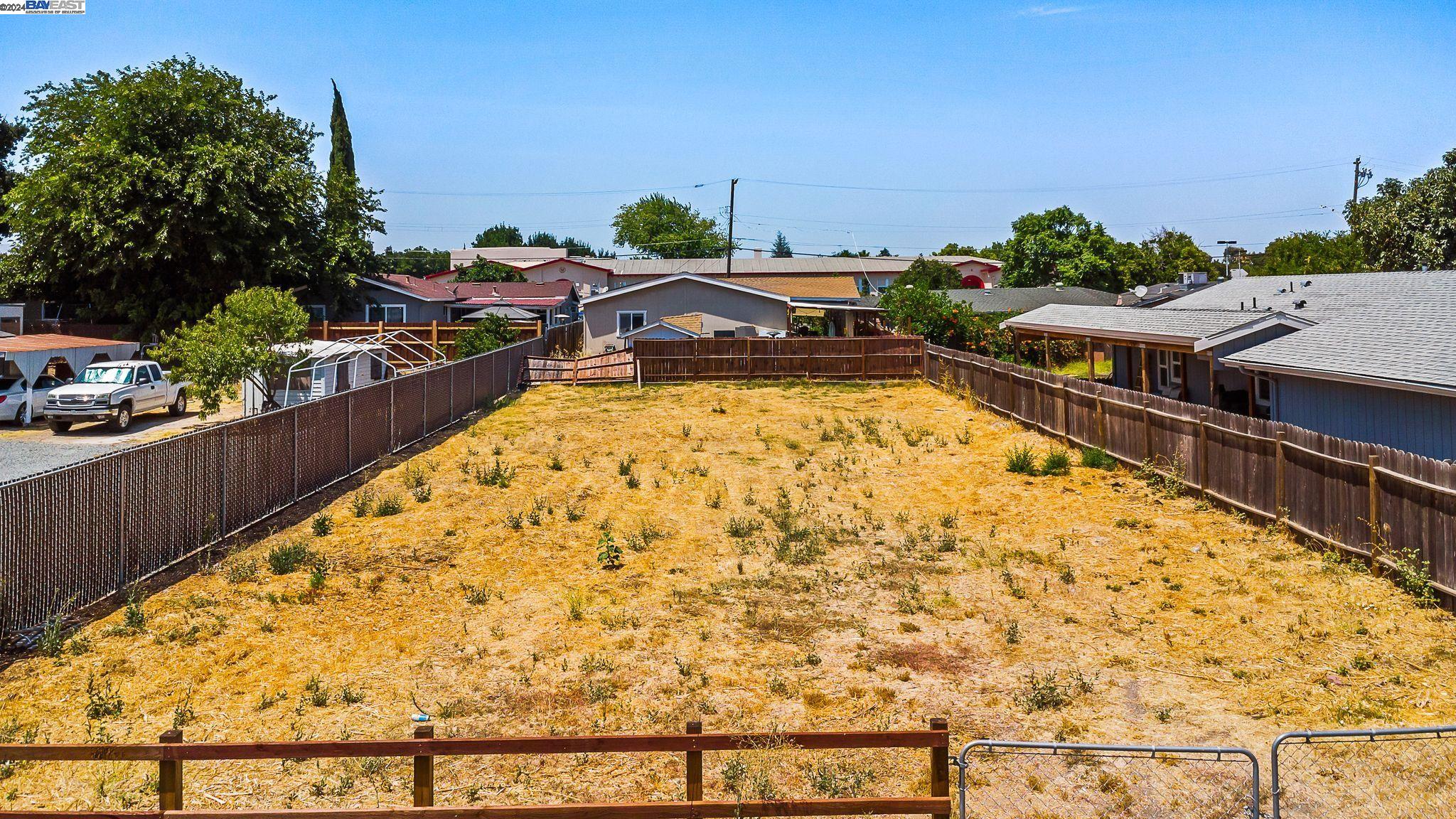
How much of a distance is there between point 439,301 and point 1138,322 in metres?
36.6

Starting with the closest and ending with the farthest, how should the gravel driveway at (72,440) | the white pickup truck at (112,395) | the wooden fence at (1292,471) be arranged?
the wooden fence at (1292,471) → the gravel driveway at (72,440) → the white pickup truck at (112,395)

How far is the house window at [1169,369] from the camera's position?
3100 cm

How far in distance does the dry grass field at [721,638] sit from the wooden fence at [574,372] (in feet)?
61.0

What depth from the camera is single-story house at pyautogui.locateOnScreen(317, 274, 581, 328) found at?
2077 inches

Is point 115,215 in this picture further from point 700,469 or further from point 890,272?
point 890,272

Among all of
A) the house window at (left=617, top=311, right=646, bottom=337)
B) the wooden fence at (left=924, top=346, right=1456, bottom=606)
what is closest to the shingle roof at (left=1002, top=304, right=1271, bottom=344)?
the wooden fence at (left=924, top=346, right=1456, bottom=606)

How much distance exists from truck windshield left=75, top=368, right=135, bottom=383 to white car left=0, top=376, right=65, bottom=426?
95 cm

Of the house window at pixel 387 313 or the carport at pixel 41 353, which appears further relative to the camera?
the house window at pixel 387 313

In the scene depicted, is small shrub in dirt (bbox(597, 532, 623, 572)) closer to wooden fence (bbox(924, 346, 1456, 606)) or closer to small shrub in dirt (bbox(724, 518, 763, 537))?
small shrub in dirt (bbox(724, 518, 763, 537))

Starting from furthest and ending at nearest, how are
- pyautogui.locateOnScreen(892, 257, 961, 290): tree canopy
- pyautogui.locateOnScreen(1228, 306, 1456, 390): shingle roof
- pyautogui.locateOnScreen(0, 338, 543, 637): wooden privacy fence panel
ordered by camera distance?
pyautogui.locateOnScreen(892, 257, 961, 290): tree canopy < pyautogui.locateOnScreen(1228, 306, 1456, 390): shingle roof < pyautogui.locateOnScreen(0, 338, 543, 637): wooden privacy fence panel

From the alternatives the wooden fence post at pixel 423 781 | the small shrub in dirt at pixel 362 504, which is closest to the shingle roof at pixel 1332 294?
the small shrub in dirt at pixel 362 504

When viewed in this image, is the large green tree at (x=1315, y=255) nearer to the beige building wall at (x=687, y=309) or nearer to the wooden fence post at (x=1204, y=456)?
the beige building wall at (x=687, y=309)

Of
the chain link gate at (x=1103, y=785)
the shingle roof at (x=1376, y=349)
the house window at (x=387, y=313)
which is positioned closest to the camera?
the chain link gate at (x=1103, y=785)

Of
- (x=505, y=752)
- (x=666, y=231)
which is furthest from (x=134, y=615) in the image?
(x=666, y=231)
